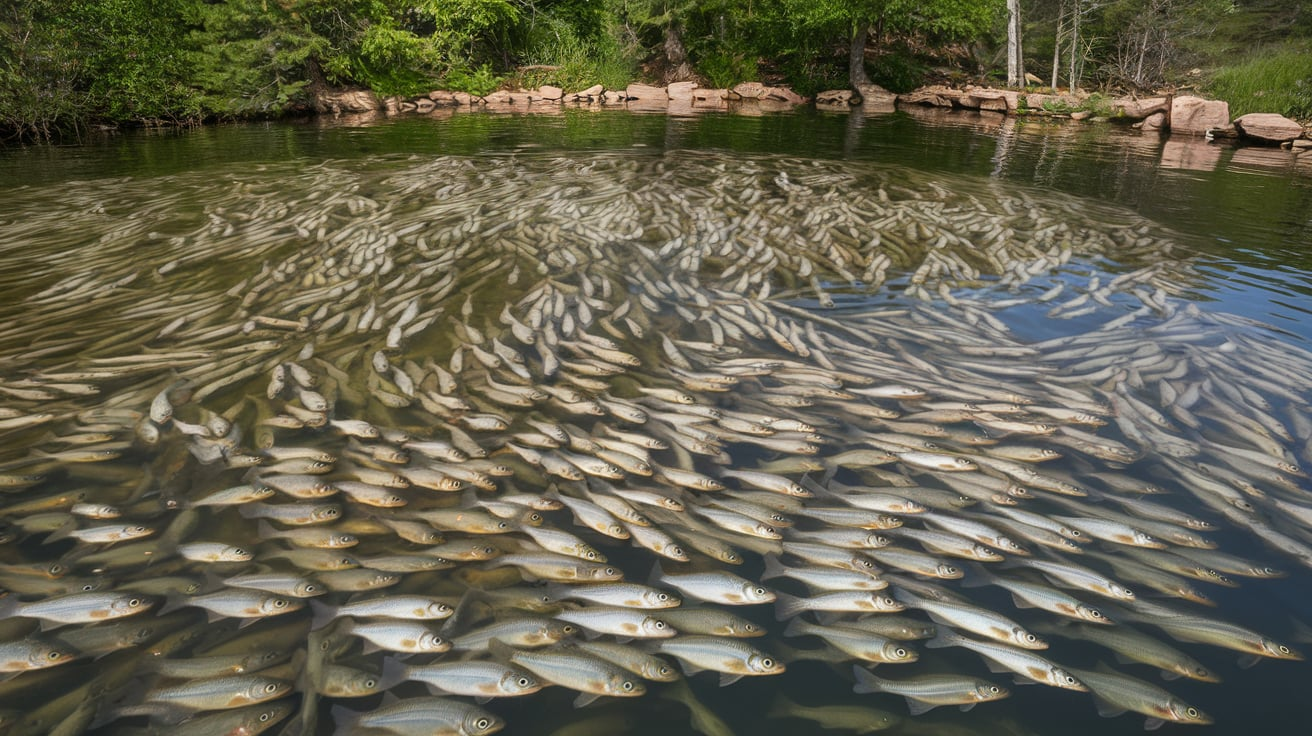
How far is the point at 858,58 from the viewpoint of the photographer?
34188mm

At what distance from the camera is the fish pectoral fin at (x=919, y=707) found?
291 cm

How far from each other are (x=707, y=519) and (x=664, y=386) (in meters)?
1.69

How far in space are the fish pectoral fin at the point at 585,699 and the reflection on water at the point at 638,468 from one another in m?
0.09

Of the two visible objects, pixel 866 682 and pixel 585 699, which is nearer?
pixel 585 699

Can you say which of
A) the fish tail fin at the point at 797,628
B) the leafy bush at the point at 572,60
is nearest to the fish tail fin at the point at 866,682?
the fish tail fin at the point at 797,628

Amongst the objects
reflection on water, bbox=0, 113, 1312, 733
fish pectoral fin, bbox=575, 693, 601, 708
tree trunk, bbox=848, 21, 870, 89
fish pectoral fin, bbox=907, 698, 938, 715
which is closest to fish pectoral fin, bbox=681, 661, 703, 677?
reflection on water, bbox=0, 113, 1312, 733

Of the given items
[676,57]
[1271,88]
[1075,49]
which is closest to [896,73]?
[1075,49]

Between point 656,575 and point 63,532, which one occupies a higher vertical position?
point 63,532

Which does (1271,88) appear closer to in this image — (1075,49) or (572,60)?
(1075,49)

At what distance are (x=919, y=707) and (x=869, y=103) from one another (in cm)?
3464

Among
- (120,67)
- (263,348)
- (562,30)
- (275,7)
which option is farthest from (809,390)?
(562,30)

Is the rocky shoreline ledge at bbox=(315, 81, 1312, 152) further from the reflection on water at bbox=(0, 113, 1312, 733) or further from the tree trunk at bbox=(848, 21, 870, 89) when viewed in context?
the reflection on water at bbox=(0, 113, 1312, 733)

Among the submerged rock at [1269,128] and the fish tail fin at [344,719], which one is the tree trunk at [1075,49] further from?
the fish tail fin at [344,719]

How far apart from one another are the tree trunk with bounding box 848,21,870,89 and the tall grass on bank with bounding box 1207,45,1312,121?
14.3 meters
